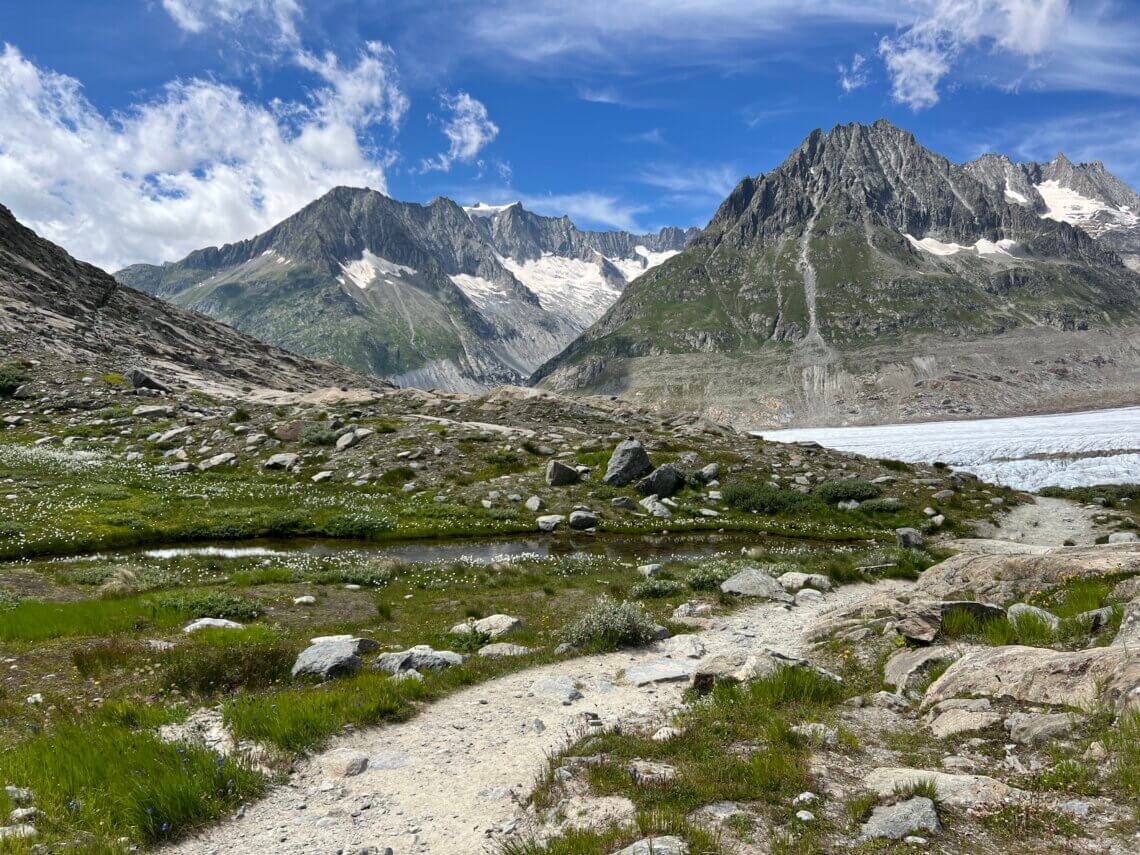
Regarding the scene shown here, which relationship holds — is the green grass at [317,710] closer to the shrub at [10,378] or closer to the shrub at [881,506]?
the shrub at [881,506]

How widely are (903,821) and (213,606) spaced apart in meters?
17.9

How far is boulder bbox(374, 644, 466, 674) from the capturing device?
42.5ft

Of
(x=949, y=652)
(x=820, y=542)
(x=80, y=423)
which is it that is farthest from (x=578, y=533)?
(x=80, y=423)

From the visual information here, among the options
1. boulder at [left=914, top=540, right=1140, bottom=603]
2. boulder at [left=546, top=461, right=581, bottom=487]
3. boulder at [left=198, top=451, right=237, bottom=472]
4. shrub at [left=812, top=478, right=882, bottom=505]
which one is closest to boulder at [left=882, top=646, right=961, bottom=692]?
boulder at [left=914, top=540, right=1140, bottom=603]

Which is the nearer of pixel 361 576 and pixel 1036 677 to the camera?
pixel 1036 677

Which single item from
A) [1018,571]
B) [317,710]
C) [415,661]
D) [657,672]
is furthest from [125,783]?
[1018,571]

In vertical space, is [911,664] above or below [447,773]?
above

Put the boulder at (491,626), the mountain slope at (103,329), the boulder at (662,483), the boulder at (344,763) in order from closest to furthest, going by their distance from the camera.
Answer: the boulder at (344,763) < the boulder at (491,626) < the boulder at (662,483) < the mountain slope at (103,329)

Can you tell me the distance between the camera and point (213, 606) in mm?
17344

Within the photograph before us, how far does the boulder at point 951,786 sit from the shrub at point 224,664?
10949 mm

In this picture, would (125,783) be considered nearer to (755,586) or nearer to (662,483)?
(755,586)

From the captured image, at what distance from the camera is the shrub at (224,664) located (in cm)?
1160

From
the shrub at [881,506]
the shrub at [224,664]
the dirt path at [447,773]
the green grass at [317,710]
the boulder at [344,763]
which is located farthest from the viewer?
the shrub at [881,506]

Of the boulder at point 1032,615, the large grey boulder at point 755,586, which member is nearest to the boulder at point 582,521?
the large grey boulder at point 755,586
